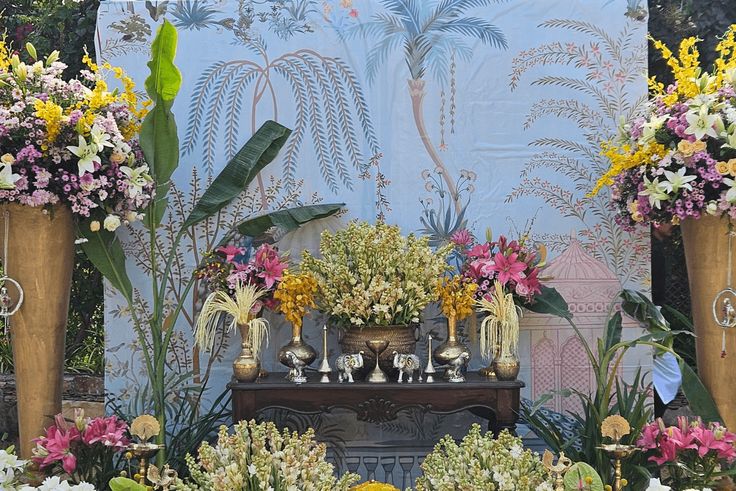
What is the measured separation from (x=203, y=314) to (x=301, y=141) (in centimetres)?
118

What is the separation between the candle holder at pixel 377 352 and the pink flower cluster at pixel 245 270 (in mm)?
557

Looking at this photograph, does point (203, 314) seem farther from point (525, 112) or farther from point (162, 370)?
point (525, 112)

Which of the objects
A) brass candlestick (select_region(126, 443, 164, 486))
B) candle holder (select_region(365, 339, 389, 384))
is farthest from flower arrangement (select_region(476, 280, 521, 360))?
brass candlestick (select_region(126, 443, 164, 486))

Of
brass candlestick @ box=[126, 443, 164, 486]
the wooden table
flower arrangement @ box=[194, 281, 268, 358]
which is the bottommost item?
brass candlestick @ box=[126, 443, 164, 486]

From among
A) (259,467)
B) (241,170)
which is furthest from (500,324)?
(259,467)

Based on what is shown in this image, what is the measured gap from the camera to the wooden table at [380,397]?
423cm

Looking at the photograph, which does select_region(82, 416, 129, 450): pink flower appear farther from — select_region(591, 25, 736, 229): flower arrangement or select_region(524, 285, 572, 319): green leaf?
select_region(591, 25, 736, 229): flower arrangement

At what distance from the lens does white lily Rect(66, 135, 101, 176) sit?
4.06 metres

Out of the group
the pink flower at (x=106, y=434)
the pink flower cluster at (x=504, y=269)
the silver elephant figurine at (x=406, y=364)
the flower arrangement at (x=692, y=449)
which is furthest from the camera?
the pink flower cluster at (x=504, y=269)

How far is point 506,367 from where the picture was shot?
4289mm

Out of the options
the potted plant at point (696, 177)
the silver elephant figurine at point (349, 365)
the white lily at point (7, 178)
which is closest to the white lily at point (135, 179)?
the white lily at point (7, 178)

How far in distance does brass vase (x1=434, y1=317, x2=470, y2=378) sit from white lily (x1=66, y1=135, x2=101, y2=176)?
1.94 m

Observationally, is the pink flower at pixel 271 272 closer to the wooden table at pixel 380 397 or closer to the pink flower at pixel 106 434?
the wooden table at pixel 380 397

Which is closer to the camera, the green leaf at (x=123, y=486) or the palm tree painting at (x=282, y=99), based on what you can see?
the green leaf at (x=123, y=486)
